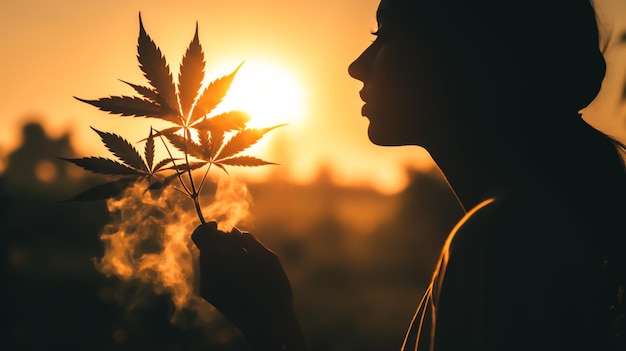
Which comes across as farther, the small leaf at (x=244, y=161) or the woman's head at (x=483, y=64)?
the small leaf at (x=244, y=161)

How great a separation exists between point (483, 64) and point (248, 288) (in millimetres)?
1223

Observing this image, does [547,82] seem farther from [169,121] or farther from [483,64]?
[169,121]

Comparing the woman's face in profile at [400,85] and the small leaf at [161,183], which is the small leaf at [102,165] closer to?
the small leaf at [161,183]

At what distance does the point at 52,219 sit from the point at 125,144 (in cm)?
3796

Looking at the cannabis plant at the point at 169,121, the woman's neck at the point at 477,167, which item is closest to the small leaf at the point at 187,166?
the cannabis plant at the point at 169,121

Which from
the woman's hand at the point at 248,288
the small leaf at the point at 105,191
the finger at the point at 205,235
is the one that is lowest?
the woman's hand at the point at 248,288

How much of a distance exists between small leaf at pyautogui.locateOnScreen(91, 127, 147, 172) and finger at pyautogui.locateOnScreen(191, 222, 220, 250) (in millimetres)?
310

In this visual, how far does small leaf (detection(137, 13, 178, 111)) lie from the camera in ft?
6.34

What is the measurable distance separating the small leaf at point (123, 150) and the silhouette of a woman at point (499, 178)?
1.13 feet

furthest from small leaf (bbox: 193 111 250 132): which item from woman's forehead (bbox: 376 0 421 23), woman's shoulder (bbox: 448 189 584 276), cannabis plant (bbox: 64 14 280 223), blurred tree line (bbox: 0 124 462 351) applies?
blurred tree line (bbox: 0 124 462 351)

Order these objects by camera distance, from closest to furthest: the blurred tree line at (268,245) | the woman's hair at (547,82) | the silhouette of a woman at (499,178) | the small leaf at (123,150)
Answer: the silhouette of a woman at (499,178) → the woman's hair at (547,82) → the small leaf at (123,150) → the blurred tree line at (268,245)

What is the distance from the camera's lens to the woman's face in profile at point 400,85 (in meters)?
1.97

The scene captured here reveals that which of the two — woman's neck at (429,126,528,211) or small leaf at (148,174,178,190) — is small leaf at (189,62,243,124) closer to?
small leaf at (148,174,178,190)

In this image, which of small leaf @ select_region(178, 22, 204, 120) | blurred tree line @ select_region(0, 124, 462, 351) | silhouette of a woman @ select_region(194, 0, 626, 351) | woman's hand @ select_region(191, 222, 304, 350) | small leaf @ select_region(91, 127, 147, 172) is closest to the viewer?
silhouette of a woman @ select_region(194, 0, 626, 351)
